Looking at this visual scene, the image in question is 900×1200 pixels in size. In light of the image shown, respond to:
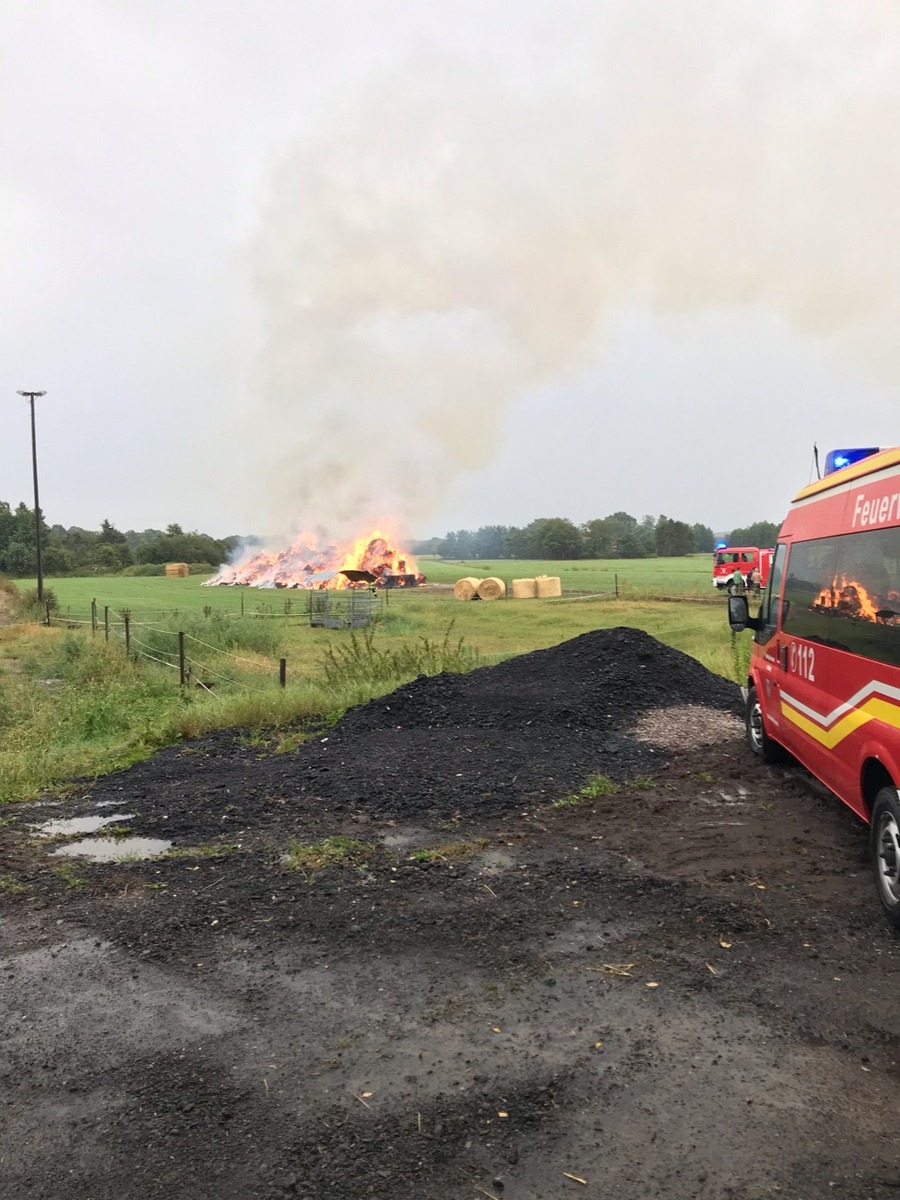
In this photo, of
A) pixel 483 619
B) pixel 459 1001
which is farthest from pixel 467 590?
pixel 459 1001

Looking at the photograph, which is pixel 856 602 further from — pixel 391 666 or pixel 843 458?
pixel 391 666

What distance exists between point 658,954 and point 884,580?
2.36 meters

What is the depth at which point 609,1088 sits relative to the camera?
9.99 ft

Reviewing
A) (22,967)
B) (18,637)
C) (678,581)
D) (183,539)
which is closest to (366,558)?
(678,581)

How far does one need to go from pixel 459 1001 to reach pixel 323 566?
6673 cm

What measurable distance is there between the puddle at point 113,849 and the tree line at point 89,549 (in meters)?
83.0

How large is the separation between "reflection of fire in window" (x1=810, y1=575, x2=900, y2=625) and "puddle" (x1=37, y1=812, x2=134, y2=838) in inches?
232

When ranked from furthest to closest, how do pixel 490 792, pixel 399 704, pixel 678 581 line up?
pixel 678 581 → pixel 399 704 → pixel 490 792

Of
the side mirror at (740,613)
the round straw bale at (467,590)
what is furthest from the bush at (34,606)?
the side mirror at (740,613)

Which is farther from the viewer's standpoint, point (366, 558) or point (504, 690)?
point (366, 558)

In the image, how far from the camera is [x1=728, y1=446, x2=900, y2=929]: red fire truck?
14.5ft

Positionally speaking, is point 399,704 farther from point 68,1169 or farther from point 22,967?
point 68,1169

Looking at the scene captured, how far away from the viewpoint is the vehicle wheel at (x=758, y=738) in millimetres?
7594

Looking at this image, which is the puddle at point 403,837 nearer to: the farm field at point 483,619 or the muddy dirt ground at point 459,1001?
the muddy dirt ground at point 459,1001
